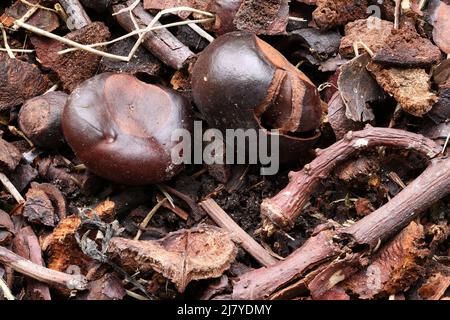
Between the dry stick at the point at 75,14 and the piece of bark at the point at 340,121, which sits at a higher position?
the dry stick at the point at 75,14

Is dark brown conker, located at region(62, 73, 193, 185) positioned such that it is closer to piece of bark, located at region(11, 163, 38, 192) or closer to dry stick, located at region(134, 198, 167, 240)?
dry stick, located at region(134, 198, 167, 240)

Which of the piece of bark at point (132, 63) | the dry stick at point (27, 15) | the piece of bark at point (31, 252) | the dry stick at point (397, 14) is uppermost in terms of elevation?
the dry stick at point (397, 14)

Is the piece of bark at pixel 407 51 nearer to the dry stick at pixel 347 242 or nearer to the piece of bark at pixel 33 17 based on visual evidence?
the dry stick at pixel 347 242

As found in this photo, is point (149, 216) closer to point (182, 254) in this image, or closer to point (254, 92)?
point (182, 254)

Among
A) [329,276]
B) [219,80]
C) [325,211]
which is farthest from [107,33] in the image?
[329,276]

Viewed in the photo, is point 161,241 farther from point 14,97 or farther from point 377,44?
point 377,44

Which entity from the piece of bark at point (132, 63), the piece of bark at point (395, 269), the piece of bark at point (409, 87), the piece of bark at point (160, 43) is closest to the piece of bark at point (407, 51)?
the piece of bark at point (409, 87)
